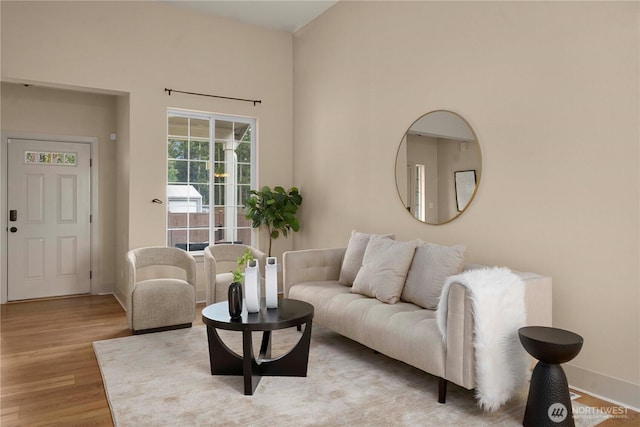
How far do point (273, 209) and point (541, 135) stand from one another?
3.26m

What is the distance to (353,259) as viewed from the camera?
12.8 feet

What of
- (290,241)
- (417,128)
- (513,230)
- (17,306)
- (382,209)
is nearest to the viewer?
(513,230)

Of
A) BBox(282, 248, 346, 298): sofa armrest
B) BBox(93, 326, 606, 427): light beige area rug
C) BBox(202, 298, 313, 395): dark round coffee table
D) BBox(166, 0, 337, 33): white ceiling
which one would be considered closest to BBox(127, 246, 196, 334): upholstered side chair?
BBox(93, 326, 606, 427): light beige area rug

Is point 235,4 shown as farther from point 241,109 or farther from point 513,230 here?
point 513,230

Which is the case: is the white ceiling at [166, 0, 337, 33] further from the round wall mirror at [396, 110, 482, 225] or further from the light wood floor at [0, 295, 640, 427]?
the light wood floor at [0, 295, 640, 427]

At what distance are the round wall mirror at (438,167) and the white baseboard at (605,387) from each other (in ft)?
4.55

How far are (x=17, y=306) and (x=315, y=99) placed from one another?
14.1 ft

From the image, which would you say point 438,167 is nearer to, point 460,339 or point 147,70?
point 460,339

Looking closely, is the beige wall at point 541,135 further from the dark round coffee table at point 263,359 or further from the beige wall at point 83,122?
the beige wall at point 83,122

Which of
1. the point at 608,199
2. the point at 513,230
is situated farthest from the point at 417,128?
the point at 608,199

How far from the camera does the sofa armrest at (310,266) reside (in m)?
4.02

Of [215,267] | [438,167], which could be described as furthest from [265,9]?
[215,267]

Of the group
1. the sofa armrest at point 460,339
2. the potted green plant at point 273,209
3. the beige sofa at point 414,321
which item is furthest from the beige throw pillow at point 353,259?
the potted green plant at point 273,209

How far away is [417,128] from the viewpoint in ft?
13.1
